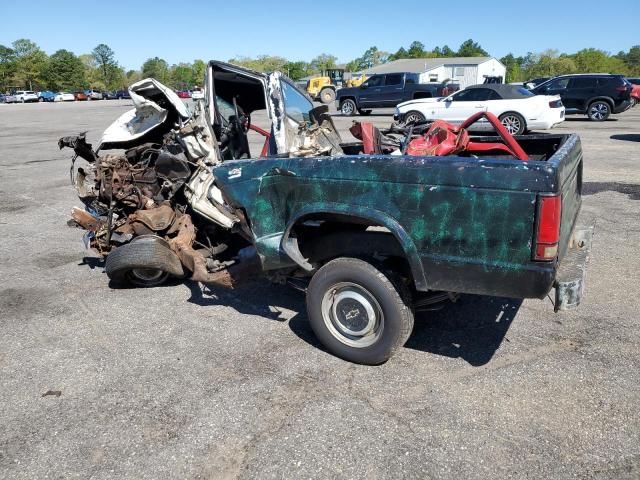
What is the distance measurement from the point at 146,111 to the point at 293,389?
3.33 metres

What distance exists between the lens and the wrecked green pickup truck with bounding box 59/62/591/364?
2.78m

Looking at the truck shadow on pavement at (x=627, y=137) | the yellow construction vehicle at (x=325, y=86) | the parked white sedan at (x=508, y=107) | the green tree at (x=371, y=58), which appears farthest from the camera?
the green tree at (x=371, y=58)

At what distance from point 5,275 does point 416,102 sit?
14215mm

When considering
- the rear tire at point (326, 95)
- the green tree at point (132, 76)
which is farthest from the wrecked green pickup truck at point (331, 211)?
the green tree at point (132, 76)

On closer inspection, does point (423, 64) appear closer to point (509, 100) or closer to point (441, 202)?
point (509, 100)

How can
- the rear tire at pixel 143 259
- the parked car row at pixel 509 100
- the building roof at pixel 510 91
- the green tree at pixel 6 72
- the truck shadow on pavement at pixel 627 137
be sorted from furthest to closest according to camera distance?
the green tree at pixel 6 72, the building roof at pixel 510 91, the parked car row at pixel 509 100, the truck shadow on pavement at pixel 627 137, the rear tire at pixel 143 259

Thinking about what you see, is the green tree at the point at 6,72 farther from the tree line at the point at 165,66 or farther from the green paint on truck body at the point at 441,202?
the green paint on truck body at the point at 441,202

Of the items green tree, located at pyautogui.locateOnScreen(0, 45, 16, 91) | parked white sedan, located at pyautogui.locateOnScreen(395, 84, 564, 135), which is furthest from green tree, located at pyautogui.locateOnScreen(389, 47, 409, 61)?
parked white sedan, located at pyautogui.locateOnScreen(395, 84, 564, 135)

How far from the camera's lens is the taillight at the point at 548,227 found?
8.57 ft

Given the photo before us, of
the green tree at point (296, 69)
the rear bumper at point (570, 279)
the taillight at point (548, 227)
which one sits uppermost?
the green tree at point (296, 69)


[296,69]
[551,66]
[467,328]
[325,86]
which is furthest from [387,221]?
[296,69]

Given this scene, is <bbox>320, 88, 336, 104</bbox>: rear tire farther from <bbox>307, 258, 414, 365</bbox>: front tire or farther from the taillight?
the taillight

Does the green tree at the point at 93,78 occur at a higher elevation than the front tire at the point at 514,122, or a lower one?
higher

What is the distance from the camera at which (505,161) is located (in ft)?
8.86
